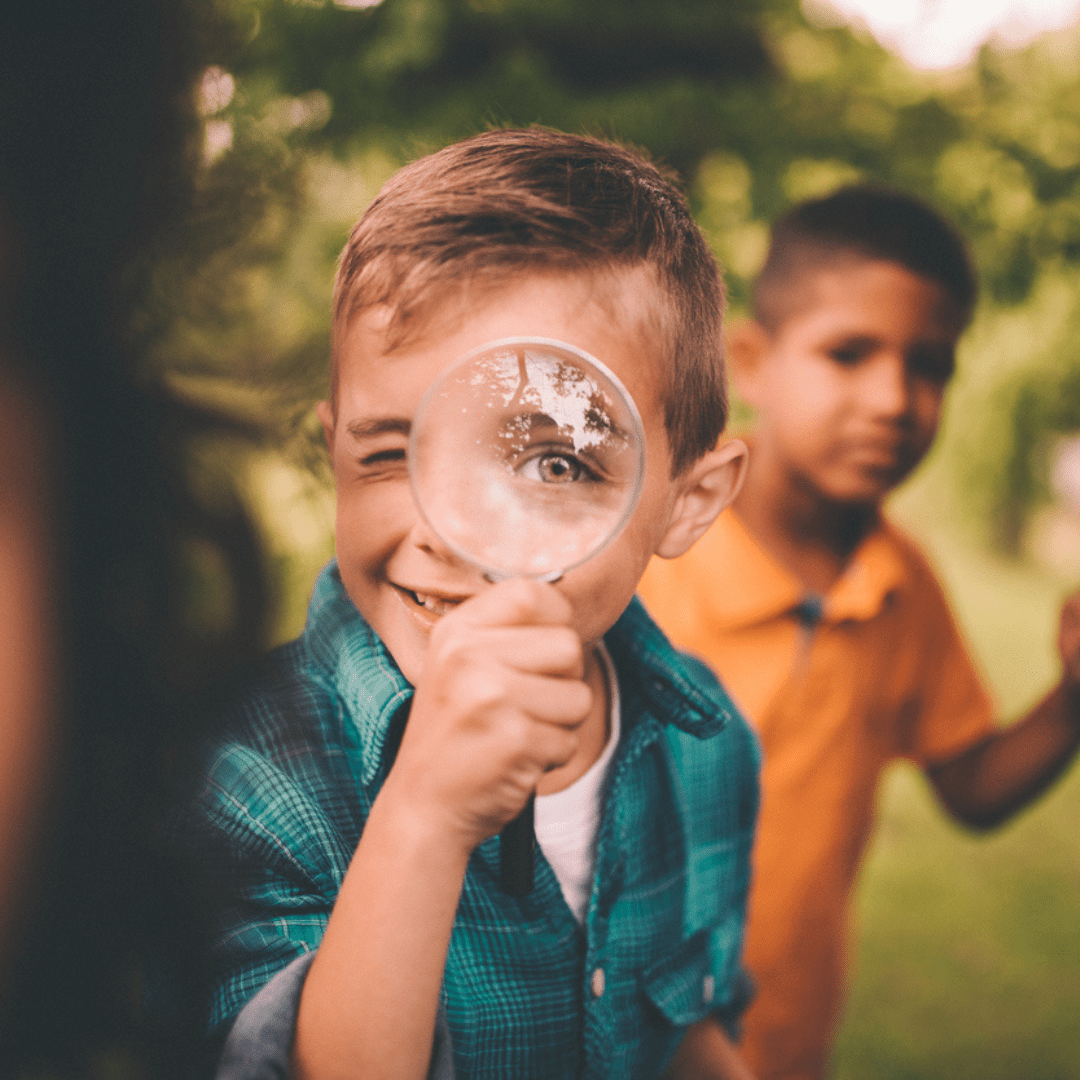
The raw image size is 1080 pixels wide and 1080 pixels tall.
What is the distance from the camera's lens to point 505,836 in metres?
1.22

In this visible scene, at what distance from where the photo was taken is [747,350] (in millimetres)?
3051

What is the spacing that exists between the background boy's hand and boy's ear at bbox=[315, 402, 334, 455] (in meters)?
2.32

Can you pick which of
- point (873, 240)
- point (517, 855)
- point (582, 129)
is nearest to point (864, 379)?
point (873, 240)

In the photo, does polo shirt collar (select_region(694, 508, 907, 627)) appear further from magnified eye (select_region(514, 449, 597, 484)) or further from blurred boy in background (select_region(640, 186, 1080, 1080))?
magnified eye (select_region(514, 449, 597, 484))

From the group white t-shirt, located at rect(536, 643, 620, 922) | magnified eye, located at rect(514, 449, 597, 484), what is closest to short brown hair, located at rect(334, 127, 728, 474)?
magnified eye, located at rect(514, 449, 597, 484)

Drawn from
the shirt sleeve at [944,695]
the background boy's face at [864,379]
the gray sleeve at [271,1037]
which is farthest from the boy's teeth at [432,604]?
the shirt sleeve at [944,695]

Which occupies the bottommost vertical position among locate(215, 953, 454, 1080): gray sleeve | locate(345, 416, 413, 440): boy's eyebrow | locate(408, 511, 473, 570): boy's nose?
locate(215, 953, 454, 1080): gray sleeve

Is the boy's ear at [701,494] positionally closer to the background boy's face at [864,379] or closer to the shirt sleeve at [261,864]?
the shirt sleeve at [261,864]

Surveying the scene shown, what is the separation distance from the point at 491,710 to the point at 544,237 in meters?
0.70

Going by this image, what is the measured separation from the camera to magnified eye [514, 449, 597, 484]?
1278 millimetres

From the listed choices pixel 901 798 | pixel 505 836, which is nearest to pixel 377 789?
pixel 505 836

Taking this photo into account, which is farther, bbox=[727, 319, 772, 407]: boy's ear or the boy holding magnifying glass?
bbox=[727, 319, 772, 407]: boy's ear

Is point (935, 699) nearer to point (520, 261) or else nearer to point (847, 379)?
point (847, 379)

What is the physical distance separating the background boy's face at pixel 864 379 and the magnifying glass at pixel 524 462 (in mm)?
1690
